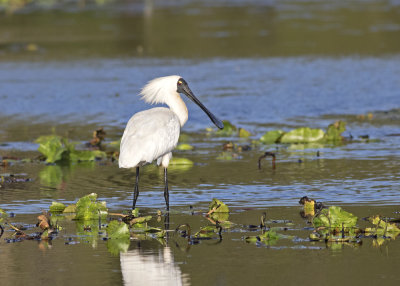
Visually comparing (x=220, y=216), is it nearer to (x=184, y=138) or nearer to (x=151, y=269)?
(x=151, y=269)

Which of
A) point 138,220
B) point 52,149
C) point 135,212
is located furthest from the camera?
point 52,149

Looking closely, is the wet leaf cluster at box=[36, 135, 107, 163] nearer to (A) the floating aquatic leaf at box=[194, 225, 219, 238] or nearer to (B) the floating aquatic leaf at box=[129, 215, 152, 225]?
(B) the floating aquatic leaf at box=[129, 215, 152, 225]

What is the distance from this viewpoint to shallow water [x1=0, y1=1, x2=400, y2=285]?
7.99 metres

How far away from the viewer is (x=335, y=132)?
14609 mm

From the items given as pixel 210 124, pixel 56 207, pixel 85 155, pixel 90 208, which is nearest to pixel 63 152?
pixel 85 155

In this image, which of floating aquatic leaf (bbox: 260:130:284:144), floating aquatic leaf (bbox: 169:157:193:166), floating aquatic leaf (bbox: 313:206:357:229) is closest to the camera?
floating aquatic leaf (bbox: 313:206:357:229)

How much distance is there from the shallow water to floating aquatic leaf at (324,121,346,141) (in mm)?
175

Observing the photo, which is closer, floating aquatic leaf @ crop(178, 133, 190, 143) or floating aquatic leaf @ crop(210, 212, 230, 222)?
floating aquatic leaf @ crop(210, 212, 230, 222)

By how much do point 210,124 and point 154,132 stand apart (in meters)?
6.98

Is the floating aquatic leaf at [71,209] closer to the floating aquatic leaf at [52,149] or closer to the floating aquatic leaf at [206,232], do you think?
the floating aquatic leaf at [206,232]

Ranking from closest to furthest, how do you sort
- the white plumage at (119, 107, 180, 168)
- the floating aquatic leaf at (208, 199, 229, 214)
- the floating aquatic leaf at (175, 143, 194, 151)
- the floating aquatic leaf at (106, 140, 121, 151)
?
1. the floating aquatic leaf at (208, 199, 229, 214)
2. the white plumage at (119, 107, 180, 168)
3. the floating aquatic leaf at (175, 143, 194, 151)
4. the floating aquatic leaf at (106, 140, 121, 151)

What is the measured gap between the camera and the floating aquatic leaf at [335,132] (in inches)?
575

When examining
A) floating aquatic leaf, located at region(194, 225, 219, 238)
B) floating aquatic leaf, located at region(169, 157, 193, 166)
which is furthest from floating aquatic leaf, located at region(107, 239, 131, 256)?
floating aquatic leaf, located at region(169, 157, 193, 166)

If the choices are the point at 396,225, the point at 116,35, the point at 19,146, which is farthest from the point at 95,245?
the point at 116,35
